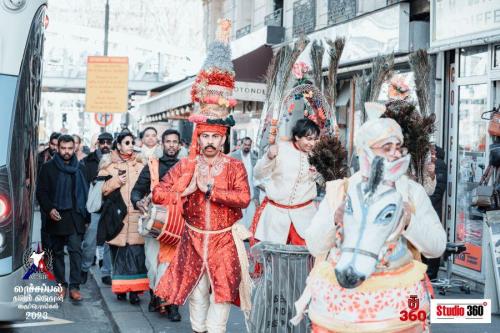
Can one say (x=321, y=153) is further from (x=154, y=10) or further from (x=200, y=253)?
(x=154, y=10)

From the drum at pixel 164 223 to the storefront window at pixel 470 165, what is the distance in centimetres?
412

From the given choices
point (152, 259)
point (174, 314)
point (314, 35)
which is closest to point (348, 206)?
point (174, 314)

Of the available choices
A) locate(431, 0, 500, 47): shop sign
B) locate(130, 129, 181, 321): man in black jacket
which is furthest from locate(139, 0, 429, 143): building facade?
locate(130, 129, 181, 321): man in black jacket

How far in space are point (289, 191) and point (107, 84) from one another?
1160 cm

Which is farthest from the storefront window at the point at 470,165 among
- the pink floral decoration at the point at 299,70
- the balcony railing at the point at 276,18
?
the balcony railing at the point at 276,18

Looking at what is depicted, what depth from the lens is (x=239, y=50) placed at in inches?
805

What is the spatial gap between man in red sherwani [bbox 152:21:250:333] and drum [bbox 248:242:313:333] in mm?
225

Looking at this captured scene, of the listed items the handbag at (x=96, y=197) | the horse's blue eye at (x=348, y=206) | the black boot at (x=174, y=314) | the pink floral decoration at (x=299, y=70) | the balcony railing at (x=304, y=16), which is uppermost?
the balcony railing at (x=304, y=16)

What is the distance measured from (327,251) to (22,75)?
11.8 feet

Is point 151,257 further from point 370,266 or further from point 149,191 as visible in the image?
point 370,266

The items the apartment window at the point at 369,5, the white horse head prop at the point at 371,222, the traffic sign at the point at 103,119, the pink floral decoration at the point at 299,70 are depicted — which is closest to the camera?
the white horse head prop at the point at 371,222

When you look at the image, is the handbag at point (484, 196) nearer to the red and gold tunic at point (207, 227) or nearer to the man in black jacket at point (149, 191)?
the red and gold tunic at point (207, 227)

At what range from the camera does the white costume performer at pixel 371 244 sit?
379cm
